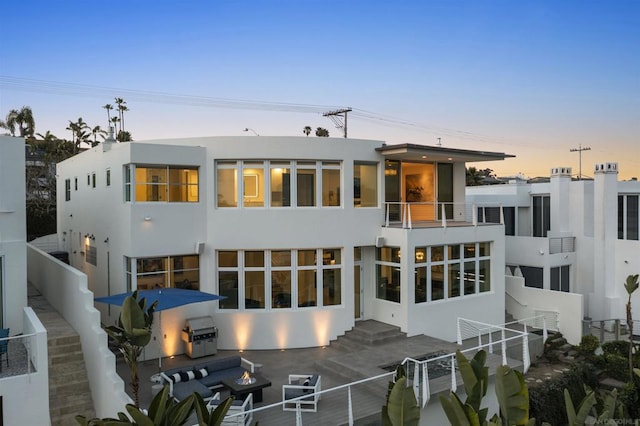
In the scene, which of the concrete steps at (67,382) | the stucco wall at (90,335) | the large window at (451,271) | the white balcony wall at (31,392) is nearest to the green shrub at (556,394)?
the large window at (451,271)

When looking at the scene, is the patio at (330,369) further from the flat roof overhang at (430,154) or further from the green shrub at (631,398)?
the flat roof overhang at (430,154)

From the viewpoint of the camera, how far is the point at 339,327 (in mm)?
15375

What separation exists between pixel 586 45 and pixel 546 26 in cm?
245

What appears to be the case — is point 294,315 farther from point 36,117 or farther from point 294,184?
point 36,117

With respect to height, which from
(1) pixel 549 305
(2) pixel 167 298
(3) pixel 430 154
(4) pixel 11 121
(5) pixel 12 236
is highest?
(4) pixel 11 121

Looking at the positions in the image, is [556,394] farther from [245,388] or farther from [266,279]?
[266,279]

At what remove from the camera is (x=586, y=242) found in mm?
22094

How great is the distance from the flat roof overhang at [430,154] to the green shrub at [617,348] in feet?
25.5

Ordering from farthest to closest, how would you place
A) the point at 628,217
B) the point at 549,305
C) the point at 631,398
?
the point at 628,217 → the point at 549,305 → the point at 631,398

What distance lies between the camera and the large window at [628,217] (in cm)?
2173

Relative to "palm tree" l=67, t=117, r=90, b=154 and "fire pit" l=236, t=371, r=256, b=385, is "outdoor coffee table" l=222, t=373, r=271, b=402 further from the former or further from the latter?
"palm tree" l=67, t=117, r=90, b=154

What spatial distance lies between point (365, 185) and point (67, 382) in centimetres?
1049

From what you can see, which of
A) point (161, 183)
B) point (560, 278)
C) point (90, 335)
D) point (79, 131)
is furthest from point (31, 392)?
point (79, 131)

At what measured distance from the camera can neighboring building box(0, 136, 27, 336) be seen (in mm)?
10891
